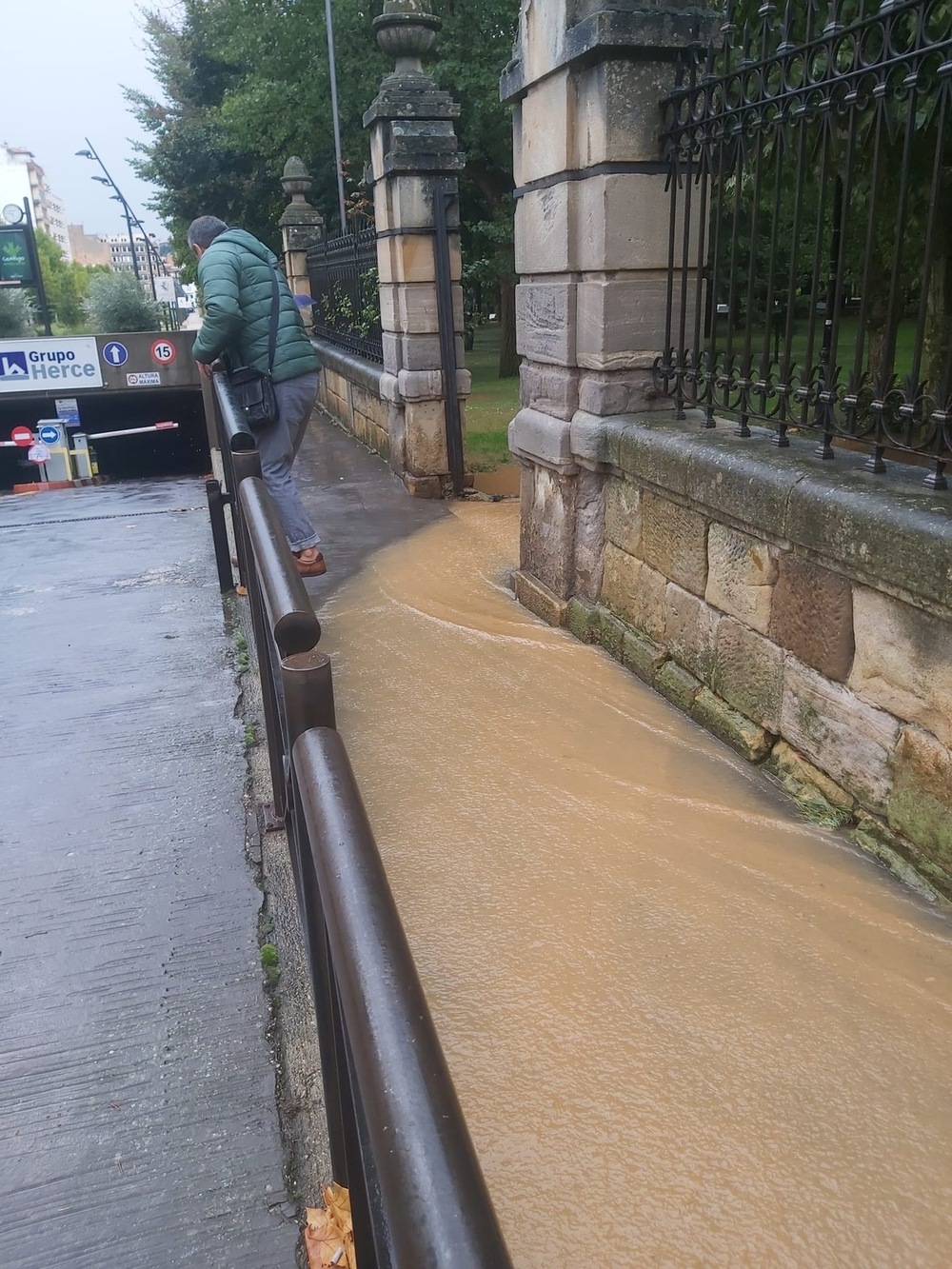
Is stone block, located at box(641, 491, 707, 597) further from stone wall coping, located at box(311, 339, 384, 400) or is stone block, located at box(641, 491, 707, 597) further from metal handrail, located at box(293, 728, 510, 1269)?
stone wall coping, located at box(311, 339, 384, 400)

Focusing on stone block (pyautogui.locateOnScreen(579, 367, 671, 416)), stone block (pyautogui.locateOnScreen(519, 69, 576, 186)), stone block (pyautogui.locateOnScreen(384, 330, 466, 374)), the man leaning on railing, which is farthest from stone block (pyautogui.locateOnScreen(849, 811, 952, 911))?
stone block (pyautogui.locateOnScreen(384, 330, 466, 374))

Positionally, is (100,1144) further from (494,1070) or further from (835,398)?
(835,398)

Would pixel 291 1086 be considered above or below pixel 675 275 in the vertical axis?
below

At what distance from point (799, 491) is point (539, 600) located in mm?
2093

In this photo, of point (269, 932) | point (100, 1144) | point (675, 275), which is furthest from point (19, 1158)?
point (675, 275)

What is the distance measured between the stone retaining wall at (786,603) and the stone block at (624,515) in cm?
1

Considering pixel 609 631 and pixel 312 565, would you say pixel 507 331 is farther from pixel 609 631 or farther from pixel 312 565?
pixel 609 631

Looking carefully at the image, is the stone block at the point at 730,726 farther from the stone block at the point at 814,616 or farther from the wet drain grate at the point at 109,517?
the wet drain grate at the point at 109,517

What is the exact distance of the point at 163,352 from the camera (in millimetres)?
16094

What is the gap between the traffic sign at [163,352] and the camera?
52.4ft

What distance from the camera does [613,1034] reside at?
224cm

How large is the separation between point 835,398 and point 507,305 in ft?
50.9

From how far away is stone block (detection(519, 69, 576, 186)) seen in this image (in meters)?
4.04

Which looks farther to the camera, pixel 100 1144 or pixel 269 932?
pixel 269 932
